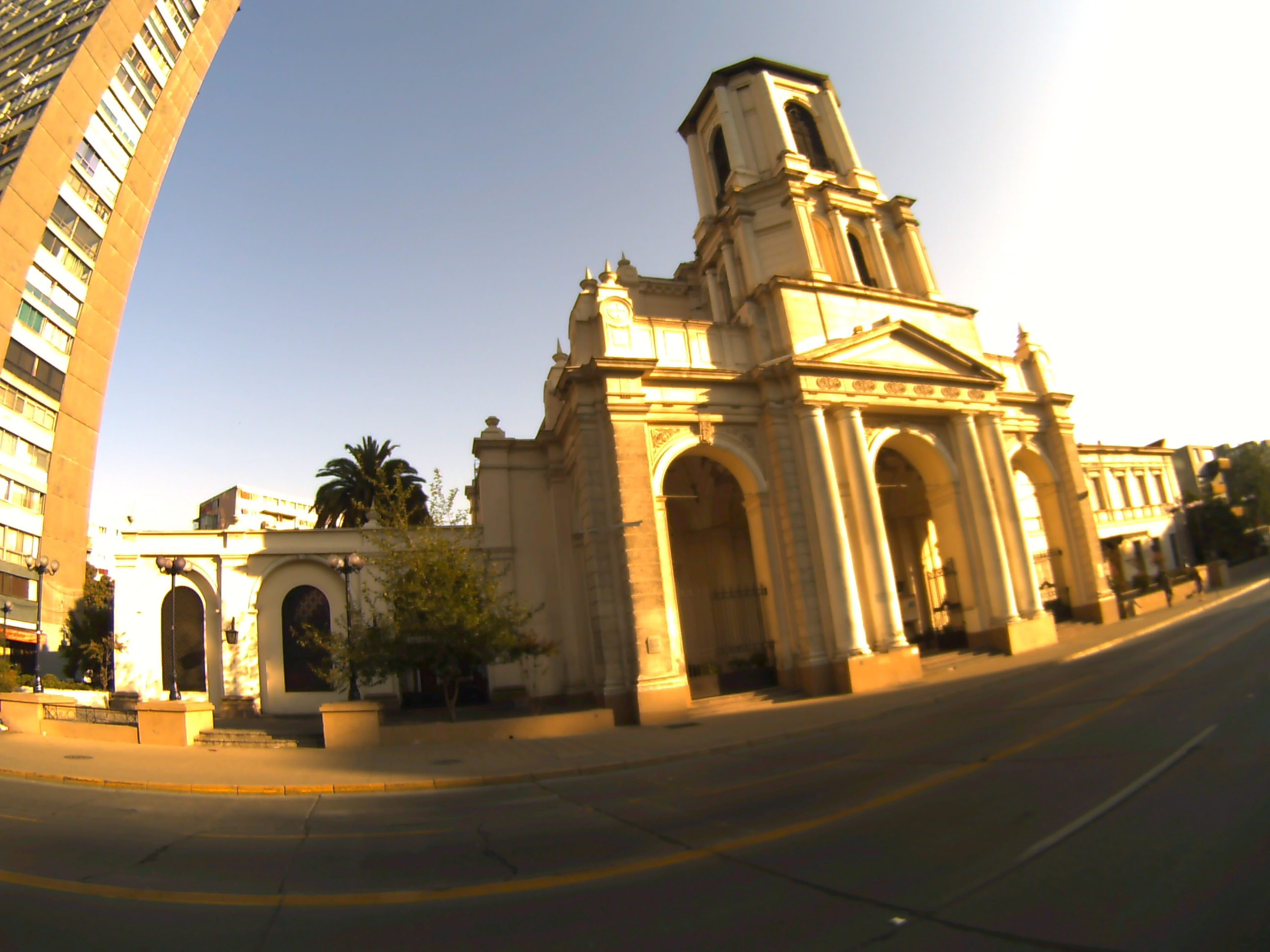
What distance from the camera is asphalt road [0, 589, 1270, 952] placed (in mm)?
4316

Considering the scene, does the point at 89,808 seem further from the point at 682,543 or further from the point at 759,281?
the point at 759,281

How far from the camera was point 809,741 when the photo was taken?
12.8 metres

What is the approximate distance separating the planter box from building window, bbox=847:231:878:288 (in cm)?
2083

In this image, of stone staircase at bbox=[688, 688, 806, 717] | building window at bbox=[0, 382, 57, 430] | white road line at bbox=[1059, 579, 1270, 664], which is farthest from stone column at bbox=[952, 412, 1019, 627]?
building window at bbox=[0, 382, 57, 430]

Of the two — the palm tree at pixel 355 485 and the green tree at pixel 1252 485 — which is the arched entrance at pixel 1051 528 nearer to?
the palm tree at pixel 355 485

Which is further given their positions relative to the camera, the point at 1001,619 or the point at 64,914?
the point at 1001,619

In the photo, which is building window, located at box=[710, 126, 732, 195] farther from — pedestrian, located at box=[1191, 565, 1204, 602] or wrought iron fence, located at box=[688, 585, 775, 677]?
pedestrian, located at box=[1191, 565, 1204, 602]

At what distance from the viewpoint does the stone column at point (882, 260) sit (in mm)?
26078

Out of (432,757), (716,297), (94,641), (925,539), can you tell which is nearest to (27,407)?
(94,641)

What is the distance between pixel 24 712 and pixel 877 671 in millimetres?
23824

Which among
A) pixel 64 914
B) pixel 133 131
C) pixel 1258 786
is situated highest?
pixel 133 131

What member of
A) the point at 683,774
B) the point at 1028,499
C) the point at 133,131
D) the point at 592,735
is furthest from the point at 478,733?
the point at 133,131

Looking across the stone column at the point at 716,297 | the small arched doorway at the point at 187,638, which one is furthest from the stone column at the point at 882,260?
the small arched doorway at the point at 187,638

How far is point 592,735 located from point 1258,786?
12.1 meters
